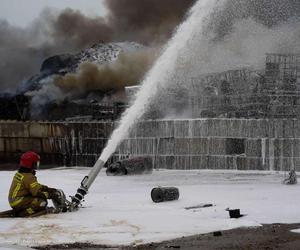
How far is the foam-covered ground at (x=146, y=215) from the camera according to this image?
8.34 m

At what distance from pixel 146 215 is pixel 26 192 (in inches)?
86.3

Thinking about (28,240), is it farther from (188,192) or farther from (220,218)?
(188,192)

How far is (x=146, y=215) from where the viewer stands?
33.1ft

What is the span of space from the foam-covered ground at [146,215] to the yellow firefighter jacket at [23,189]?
46cm

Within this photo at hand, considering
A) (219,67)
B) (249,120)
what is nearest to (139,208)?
(249,120)

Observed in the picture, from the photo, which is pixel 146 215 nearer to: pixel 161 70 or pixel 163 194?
pixel 163 194

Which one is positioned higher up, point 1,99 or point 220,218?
point 1,99

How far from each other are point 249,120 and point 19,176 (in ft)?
42.3

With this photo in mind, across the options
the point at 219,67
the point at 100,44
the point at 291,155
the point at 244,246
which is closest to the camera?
the point at 244,246

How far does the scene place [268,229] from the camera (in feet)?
29.3

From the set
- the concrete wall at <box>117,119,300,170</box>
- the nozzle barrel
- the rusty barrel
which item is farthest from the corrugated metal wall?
the nozzle barrel

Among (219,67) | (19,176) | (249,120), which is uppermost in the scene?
(219,67)

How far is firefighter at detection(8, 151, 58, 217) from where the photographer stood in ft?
34.0

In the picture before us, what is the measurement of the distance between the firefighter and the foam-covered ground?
387 millimetres
